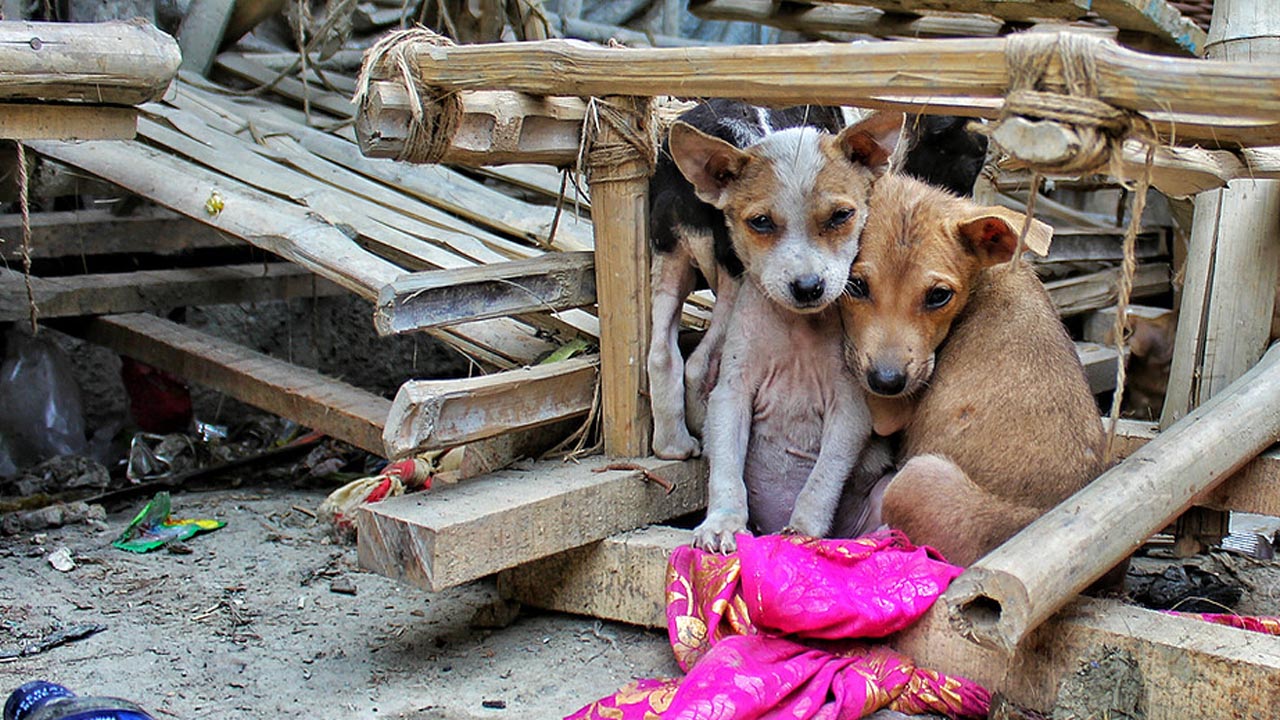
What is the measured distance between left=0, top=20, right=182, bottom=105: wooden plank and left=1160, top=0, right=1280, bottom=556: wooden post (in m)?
3.47

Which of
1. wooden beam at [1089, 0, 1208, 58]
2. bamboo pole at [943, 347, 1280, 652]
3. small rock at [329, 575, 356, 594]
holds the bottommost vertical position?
small rock at [329, 575, 356, 594]

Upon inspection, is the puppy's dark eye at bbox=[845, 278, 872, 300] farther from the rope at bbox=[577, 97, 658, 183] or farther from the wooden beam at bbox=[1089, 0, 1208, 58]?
the wooden beam at bbox=[1089, 0, 1208, 58]

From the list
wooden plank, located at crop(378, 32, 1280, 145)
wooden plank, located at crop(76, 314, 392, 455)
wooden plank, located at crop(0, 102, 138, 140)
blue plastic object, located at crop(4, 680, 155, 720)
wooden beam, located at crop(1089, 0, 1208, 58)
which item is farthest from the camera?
wooden beam, located at crop(1089, 0, 1208, 58)

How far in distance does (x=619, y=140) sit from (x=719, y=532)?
4.17ft

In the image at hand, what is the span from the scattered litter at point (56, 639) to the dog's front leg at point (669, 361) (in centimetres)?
191

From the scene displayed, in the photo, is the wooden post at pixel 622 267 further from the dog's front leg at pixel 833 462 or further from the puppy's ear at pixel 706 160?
the dog's front leg at pixel 833 462

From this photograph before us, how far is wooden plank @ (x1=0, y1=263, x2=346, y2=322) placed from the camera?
584cm

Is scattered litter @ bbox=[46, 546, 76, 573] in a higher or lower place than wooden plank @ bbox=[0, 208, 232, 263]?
lower

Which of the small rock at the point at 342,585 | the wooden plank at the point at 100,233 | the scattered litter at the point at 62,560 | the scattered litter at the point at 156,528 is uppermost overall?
the wooden plank at the point at 100,233

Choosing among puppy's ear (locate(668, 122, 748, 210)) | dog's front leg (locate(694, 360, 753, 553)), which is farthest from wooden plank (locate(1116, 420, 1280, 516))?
puppy's ear (locate(668, 122, 748, 210))

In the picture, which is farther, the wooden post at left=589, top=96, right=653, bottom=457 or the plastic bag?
the plastic bag

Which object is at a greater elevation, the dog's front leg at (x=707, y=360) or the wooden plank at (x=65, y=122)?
the wooden plank at (x=65, y=122)

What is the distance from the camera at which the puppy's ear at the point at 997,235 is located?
151 inches

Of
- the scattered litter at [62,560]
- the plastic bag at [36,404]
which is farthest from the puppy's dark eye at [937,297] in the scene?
the plastic bag at [36,404]
